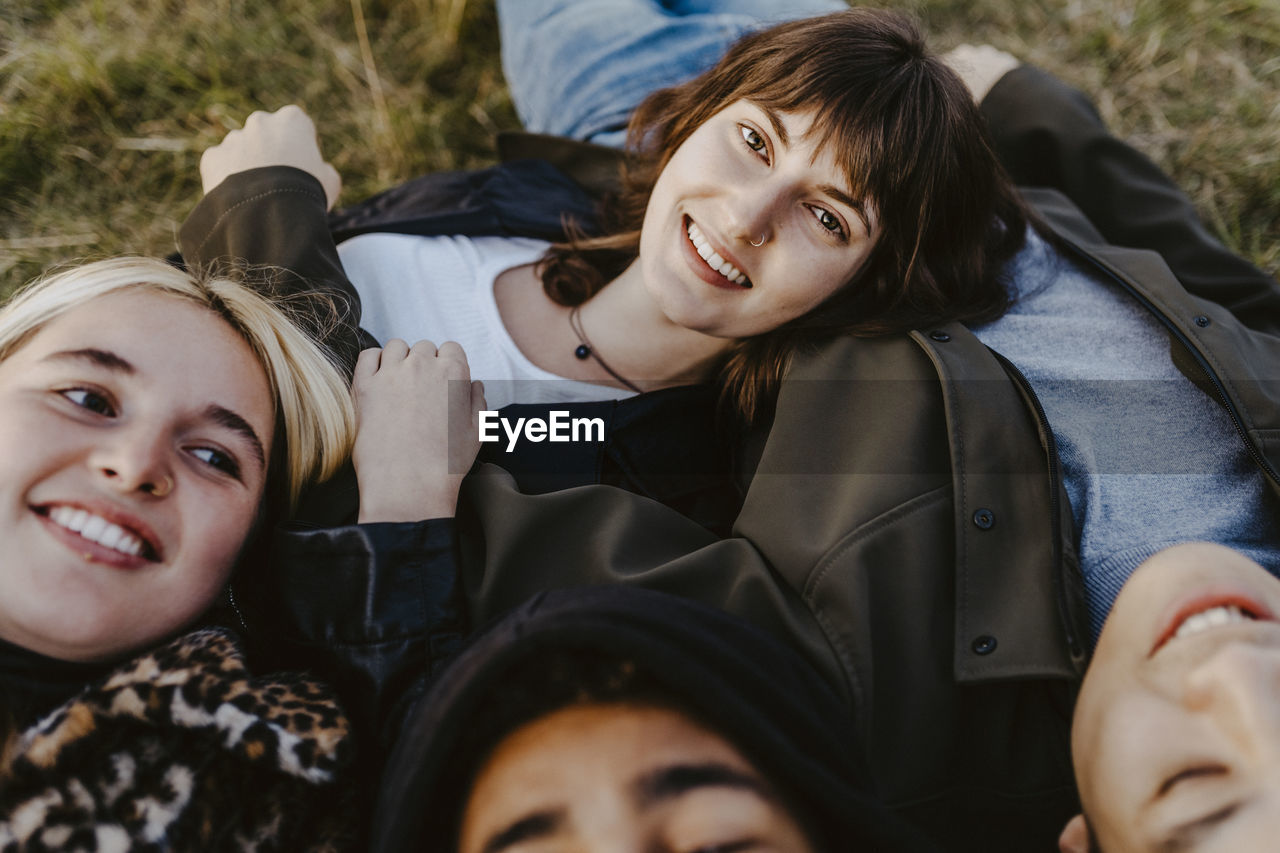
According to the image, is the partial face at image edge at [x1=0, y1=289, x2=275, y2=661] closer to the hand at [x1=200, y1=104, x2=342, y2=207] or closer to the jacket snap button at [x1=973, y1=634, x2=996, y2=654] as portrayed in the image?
the hand at [x1=200, y1=104, x2=342, y2=207]

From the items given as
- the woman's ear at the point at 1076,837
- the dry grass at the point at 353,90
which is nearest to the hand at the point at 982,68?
the dry grass at the point at 353,90

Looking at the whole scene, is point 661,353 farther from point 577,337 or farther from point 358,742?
point 358,742

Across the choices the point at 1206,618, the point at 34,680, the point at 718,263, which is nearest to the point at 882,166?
the point at 718,263

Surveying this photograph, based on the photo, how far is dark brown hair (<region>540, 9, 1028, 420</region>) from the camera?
218cm

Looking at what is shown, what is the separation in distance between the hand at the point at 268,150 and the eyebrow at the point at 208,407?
3.18ft

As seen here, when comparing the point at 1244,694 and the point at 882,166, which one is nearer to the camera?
the point at 1244,694

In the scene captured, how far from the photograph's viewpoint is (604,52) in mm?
3090

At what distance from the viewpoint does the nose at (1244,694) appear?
1.32 metres

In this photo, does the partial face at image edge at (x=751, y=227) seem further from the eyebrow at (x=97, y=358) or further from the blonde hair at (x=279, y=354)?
the eyebrow at (x=97, y=358)

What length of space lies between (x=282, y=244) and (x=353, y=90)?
1.63 metres

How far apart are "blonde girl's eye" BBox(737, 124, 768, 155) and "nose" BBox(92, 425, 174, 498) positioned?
5.32ft

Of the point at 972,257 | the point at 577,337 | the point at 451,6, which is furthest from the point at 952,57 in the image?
the point at 451,6

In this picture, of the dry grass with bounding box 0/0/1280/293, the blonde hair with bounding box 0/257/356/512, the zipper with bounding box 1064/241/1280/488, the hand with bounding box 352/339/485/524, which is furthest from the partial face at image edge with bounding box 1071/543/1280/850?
the dry grass with bounding box 0/0/1280/293

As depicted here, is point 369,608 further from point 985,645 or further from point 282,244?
point 985,645
